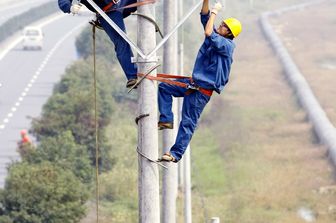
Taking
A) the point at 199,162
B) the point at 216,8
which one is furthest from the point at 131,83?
the point at 199,162

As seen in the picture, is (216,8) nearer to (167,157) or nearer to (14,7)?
(167,157)

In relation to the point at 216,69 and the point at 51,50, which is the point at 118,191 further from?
the point at 51,50

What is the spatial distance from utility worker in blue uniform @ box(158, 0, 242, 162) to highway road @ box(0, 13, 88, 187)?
1098 inches

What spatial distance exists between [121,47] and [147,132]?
1.20 m

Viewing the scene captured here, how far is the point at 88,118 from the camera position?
36281 mm

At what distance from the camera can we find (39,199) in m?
25.0

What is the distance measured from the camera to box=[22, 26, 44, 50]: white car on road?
247 ft

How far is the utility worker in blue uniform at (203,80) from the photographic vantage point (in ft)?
30.8

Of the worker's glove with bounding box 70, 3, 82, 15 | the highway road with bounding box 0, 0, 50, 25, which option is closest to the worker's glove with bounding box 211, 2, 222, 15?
the worker's glove with bounding box 70, 3, 82, 15

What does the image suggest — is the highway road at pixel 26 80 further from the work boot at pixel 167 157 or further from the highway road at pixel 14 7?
the work boot at pixel 167 157

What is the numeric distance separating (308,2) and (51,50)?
34.7 meters

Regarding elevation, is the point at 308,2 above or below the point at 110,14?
above

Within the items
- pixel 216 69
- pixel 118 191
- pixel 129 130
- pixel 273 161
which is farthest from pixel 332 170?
pixel 216 69

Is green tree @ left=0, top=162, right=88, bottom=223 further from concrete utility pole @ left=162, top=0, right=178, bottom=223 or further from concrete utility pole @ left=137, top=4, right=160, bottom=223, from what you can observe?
concrete utility pole @ left=137, top=4, right=160, bottom=223
